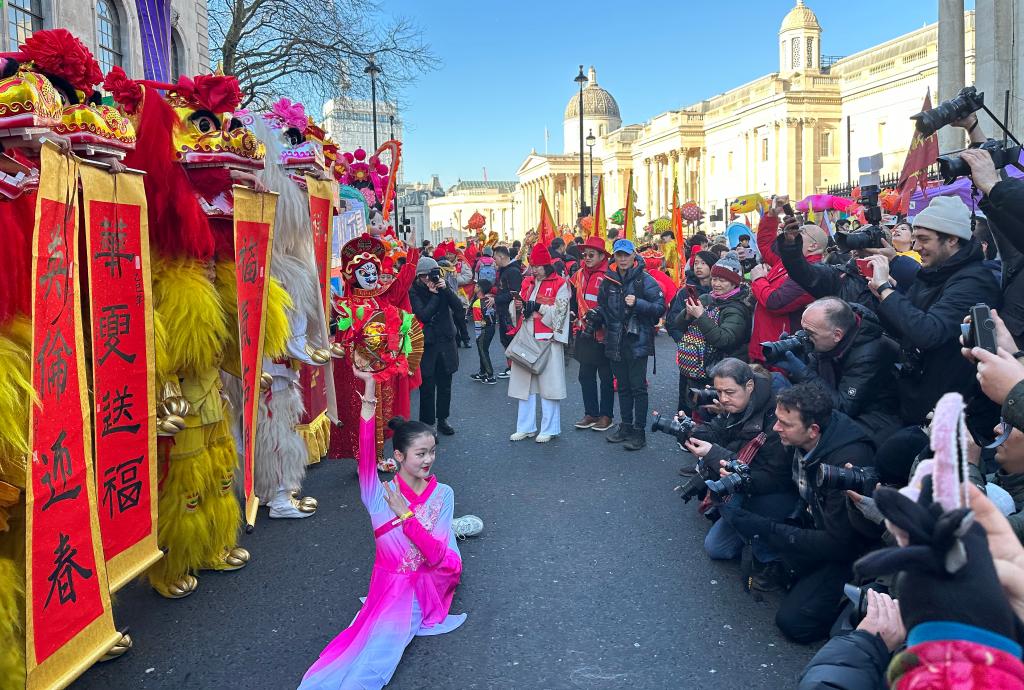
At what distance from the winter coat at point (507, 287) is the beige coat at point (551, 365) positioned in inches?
184

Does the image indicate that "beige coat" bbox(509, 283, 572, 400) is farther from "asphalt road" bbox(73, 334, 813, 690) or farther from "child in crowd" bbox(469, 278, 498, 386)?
"child in crowd" bbox(469, 278, 498, 386)

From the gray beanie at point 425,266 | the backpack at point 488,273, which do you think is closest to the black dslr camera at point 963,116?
the gray beanie at point 425,266

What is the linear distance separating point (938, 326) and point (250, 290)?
3414 mm

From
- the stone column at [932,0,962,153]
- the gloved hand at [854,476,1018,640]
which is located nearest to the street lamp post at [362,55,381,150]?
the stone column at [932,0,962,153]

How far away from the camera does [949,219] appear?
4.06 metres

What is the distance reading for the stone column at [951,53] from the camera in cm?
1608

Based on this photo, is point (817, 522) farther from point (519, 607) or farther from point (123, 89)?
point (123, 89)

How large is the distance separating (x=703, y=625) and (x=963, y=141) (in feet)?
48.5

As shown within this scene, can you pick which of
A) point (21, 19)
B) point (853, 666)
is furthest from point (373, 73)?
point (853, 666)

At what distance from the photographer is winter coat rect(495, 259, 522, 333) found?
43.2 ft

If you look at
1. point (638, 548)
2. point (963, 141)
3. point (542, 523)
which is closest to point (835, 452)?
point (638, 548)

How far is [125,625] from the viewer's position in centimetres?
405

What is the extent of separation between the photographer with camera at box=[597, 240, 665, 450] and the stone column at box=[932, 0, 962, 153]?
11.2m

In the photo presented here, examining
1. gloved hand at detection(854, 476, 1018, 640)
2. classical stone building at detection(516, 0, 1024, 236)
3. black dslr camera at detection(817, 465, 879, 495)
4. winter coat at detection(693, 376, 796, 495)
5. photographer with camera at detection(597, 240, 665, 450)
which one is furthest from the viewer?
classical stone building at detection(516, 0, 1024, 236)
